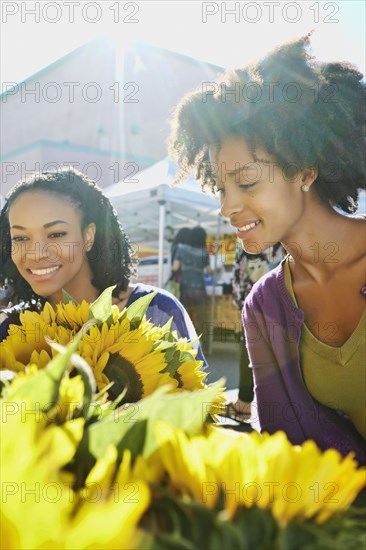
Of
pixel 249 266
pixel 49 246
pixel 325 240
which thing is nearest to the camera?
pixel 325 240

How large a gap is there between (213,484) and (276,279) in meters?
0.90

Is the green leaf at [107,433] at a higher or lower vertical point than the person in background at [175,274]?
higher

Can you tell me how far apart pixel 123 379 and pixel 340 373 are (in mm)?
602

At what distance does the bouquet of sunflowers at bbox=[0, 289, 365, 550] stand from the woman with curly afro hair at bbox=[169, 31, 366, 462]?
67cm

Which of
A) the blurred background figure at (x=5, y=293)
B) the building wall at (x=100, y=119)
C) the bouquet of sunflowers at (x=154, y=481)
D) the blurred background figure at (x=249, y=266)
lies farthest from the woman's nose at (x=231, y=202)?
the building wall at (x=100, y=119)

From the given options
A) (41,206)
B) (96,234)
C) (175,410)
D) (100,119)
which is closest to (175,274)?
(96,234)

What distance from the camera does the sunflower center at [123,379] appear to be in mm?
523

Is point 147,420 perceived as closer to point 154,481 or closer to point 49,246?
point 154,481

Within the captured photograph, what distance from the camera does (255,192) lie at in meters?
1.01

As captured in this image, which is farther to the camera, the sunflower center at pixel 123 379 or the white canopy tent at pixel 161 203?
the white canopy tent at pixel 161 203

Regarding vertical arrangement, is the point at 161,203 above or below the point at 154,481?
below

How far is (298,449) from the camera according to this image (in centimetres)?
30

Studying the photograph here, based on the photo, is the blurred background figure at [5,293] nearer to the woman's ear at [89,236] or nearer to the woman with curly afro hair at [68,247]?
the woman with curly afro hair at [68,247]

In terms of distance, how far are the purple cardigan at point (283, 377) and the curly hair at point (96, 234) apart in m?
0.46
